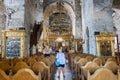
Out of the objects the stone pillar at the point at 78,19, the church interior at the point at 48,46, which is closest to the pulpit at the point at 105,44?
the church interior at the point at 48,46

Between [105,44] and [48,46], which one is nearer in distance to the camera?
[105,44]

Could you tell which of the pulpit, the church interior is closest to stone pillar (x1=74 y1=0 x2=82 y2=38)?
the church interior

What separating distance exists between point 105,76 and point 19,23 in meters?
11.0

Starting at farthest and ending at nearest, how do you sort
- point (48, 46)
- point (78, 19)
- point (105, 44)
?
point (78, 19)
point (48, 46)
point (105, 44)

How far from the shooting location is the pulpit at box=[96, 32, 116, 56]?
14.6 metres

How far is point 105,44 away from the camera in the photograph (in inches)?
578

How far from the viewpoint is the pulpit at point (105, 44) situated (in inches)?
574

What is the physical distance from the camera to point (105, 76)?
3807 millimetres

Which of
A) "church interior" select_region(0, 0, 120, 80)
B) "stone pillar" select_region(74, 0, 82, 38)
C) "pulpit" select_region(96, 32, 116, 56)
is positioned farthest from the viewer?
"stone pillar" select_region(74, 0, 82, 38)

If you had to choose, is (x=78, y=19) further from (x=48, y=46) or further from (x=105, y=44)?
(x=105, y=44)

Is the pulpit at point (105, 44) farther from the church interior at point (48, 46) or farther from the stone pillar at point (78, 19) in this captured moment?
the stone pillar at point (78, 19)

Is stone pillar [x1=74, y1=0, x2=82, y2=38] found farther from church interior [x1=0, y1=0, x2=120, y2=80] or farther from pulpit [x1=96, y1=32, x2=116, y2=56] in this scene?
pulpit [x1=96, y1=32, x2=116, y2=56]

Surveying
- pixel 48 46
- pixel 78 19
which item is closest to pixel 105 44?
pixel 48 46

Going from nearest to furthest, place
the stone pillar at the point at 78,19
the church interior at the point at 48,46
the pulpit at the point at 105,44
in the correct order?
the church interior at the point at 48,46 → the pulpit at the point at 105,44 → the stone pillar at the point at 78,19
